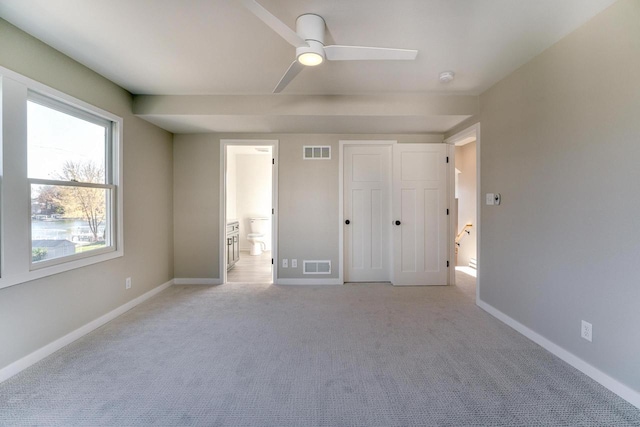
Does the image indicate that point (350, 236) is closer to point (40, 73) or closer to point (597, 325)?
point (597, 325)

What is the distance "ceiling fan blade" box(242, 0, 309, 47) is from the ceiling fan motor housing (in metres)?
0.08

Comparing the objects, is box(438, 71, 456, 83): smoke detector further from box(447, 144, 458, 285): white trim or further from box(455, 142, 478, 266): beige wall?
box(455, 142, 478, 266): beige wall

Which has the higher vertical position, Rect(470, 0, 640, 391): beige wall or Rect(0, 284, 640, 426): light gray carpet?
Rect(470, 0, 640, 391): beige wall

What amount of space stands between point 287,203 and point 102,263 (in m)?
2.31

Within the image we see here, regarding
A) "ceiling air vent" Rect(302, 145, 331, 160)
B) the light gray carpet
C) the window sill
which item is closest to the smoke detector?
"ceiling air vent" Rect(302, 145, 331, 160)

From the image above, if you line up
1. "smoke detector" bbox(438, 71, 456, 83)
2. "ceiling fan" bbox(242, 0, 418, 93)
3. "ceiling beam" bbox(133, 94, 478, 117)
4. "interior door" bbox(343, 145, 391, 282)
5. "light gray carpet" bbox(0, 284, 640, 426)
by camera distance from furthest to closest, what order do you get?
"interior door" bbox(343, 145, 391, 282)
"ceiling beam" bbox(133, 94, 478, 117)
"smoke detector" bbox(438, 71, 456, 83)
"ceiling fan" bbox(242, 0, 418, 93)
"light gray carpet" bbox(0, 284, 640, 426)

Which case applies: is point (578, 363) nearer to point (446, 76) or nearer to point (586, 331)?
point (586, 331)

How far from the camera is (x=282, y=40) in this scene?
2.15 m

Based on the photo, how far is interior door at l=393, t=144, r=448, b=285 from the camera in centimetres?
405

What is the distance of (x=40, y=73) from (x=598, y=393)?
183 inches

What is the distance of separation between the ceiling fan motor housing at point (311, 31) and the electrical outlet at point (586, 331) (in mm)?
2746

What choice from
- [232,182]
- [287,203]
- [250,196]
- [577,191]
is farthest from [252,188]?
[577,191]

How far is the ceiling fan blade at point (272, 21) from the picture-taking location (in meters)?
1.38

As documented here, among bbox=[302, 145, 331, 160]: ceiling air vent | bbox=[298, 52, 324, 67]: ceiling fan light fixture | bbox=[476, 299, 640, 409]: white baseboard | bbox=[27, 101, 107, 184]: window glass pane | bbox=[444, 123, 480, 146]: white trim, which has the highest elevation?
bbox=[298, 52, 324, 67]: ceiling fan light fixture
